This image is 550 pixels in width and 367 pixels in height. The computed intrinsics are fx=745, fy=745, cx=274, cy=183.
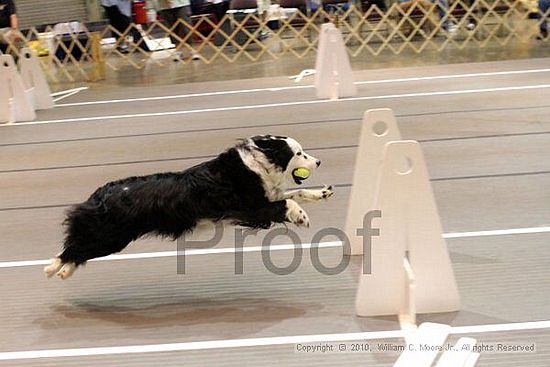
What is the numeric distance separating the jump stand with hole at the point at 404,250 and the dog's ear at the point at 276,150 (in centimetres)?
40

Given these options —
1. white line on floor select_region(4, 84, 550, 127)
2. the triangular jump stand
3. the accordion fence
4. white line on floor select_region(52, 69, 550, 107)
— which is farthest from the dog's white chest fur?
the accordion fence

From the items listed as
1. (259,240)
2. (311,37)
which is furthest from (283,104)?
(311,37)

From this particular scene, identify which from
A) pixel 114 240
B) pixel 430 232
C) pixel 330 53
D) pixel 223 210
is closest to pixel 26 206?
pixel 114 240

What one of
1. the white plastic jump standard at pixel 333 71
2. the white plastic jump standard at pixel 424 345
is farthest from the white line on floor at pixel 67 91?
the white plastic jump standard at pixel 424 345

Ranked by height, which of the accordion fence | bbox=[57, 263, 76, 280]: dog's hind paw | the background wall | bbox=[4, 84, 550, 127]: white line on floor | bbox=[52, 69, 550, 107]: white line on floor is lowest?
the background wall

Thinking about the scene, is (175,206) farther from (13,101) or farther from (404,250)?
(13,101)

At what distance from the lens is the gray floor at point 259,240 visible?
2609 mm

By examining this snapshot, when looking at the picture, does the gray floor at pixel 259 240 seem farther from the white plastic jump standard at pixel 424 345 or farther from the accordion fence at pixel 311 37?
the accordion fence at pixel 311 37

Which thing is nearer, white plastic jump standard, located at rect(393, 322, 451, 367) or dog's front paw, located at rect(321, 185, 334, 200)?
white plastic jump standard, located at rect(393, 322, 451, 367)

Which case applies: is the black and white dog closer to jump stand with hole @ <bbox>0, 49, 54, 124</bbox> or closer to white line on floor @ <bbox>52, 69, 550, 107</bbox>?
jump stand with hole @ <bbox>0, 49, 54, 124</bbox>

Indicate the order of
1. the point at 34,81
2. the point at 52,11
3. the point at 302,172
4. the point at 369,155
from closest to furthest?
the point at 302,172 → the point at 369,155 → the point at 34,81 → the point at 52,11

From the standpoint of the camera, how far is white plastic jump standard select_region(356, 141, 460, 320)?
2.51 m

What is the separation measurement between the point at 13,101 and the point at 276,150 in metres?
5.04

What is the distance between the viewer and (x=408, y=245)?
2.56 metres
